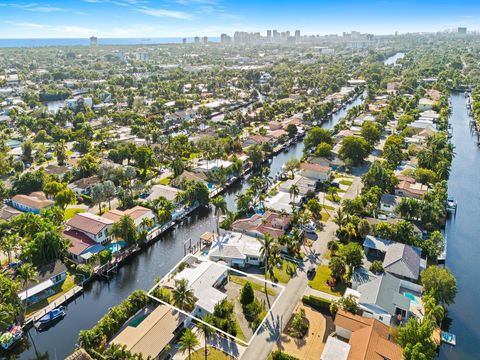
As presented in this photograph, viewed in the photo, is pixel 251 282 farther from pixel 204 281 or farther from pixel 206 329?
pixel 206 329

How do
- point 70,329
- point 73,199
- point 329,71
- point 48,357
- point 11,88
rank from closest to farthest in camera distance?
point 48,357
point 70,329
point 73,199
point 11,88
point 329,71

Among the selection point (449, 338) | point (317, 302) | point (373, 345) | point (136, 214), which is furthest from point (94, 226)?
point (449, 338)

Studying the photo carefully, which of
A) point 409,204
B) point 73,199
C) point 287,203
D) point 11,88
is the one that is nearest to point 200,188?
point 287,203

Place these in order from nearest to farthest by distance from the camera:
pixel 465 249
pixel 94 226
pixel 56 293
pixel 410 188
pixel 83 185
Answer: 1. pixel 56 293
2. pixel 94 226
3. pixel 465 249
4. pixel 410 188
5. pixel 83 185

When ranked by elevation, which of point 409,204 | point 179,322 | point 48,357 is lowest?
Answer: point 48,357

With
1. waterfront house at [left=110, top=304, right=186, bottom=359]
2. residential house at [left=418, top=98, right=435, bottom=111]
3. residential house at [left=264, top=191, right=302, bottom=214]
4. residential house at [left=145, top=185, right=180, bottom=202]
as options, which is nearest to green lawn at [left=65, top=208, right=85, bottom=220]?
residential house at [left=145, top=185, right=180, bottom=202]

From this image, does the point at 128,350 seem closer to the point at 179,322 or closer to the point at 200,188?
the point at 179,322
